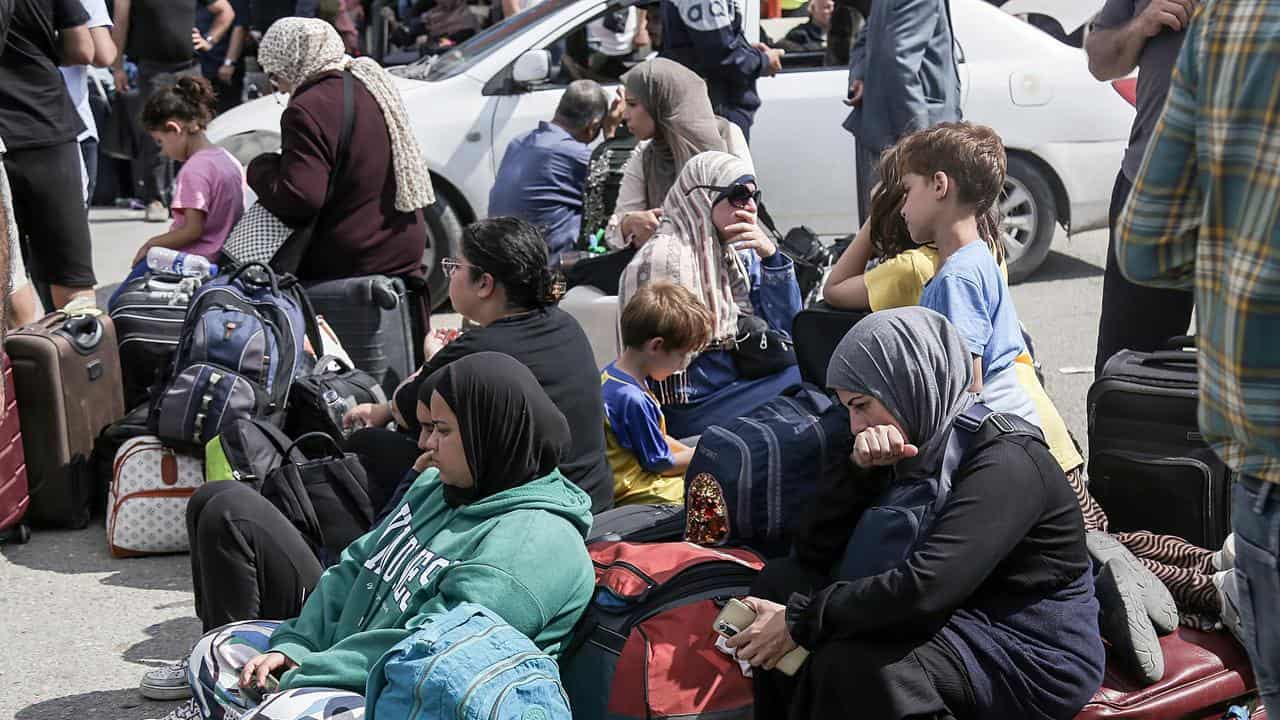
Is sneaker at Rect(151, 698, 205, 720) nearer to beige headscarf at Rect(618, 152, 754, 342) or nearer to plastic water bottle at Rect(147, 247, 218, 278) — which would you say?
beige headscarf at Rect(618, 152, 754, 342)

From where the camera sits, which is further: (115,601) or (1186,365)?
(115,601)

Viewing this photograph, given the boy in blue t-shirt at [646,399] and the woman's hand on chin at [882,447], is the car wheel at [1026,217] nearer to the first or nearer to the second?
the boy in blue t-shirt at [646,399]

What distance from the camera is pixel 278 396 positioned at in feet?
16.6

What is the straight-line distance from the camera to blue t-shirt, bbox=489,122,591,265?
6.58m

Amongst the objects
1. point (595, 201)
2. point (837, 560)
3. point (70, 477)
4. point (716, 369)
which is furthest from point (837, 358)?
point (595, 201)

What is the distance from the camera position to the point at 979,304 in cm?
367

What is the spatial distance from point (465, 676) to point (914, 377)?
1043 millimetres

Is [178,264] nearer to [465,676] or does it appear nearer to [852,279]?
[852,279]

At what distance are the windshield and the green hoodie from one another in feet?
17.2

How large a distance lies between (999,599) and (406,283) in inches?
147

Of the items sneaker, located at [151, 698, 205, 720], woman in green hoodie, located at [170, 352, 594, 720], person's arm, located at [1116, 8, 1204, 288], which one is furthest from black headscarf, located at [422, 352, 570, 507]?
person's arm, located at [1116, 8, 1204, 288]

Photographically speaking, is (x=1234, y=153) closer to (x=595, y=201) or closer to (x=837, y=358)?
(x=837, y=358)

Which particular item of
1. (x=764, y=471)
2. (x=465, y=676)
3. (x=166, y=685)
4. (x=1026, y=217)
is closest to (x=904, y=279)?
(x=764, y=471)

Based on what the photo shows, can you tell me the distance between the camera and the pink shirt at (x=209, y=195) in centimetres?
619
